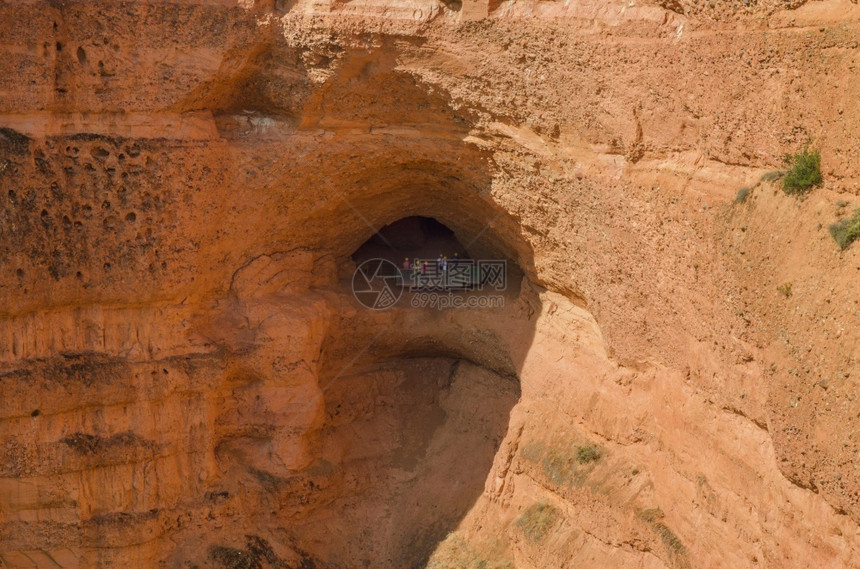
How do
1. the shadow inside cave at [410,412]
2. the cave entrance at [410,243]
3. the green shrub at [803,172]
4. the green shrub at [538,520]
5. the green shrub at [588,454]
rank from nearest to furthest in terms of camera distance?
1. the green shrub at [803,172]
2. the green shrub at [588,454]
3. the green shrub at [538,520]
4. the shadow inside cave at [410,412]
5. the cave entrance at [410,243]

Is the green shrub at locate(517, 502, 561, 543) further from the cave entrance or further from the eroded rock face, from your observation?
the cave entrance

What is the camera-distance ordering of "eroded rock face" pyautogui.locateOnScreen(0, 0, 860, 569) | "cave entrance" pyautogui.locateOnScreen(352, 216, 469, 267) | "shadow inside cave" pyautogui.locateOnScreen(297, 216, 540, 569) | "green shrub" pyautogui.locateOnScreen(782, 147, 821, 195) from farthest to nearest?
"cave entrance" pyautogui.locateOnScreen(352, 216, 469, 267), "shadow inside cave" pyautogui.locateOnScreen(297, 216, 540, 569), "eroded rock face" pyautogui.locateOnScreen(0, 0, 860, 569), "green shrub" pyautogui.locateOnScreen(782, 147, 821, 195)

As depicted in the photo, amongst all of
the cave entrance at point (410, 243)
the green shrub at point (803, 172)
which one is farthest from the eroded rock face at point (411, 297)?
the cave entrance at point (410, 243)

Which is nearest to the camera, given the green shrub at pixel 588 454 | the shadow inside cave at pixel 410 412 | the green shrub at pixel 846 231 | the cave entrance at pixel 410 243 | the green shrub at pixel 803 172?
the green shrub at pixel 846 231

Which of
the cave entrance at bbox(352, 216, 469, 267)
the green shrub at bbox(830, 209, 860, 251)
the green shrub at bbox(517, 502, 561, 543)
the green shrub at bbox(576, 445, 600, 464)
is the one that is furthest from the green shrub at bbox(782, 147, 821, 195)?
the cave entrance at bbox(352, 216, 469, 267)

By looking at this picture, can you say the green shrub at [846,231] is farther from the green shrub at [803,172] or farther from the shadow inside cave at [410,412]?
the shadow inside cave at [410,412]

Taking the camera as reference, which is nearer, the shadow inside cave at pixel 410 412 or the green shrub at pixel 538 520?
the green shrub at pixel 538 520

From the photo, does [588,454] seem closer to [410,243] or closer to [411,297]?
[411,297]
